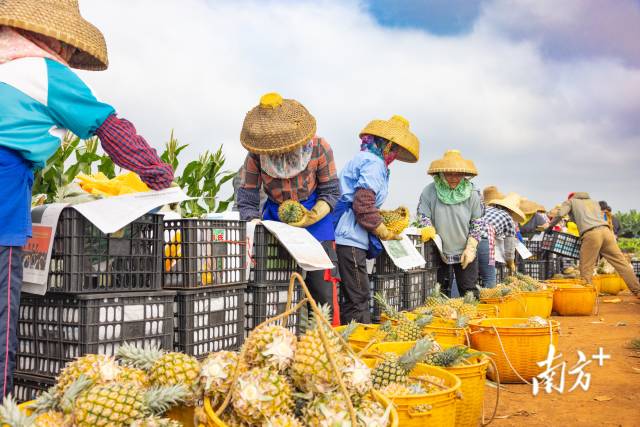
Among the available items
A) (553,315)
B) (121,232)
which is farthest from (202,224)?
(553,315)

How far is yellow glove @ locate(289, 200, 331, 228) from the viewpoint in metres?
4.46

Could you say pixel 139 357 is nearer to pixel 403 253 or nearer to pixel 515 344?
pixel 515 344

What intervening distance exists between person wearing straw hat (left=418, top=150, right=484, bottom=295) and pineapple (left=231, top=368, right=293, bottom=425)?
17.4 ft

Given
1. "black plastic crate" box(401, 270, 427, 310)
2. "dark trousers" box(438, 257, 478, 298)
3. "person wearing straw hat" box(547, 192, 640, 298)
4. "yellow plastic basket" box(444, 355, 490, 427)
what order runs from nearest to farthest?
"yellow plastic basket" box(444, 355, 490, 427) < "black plastic crate" box(401, 270, 427, 310) < "dark trousers" box(438, 257, 478, 298) < "person wearing straw hat" box(547, 192, 640, 298)

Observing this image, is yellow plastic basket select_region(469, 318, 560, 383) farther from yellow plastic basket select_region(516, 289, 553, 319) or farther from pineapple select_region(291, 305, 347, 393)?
yellow plastic basket select_region(516, 289, 553, 319)

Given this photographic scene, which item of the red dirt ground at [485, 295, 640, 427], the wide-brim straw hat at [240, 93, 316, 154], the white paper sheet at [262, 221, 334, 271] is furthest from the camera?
the wide-brim straw hat at [240, 93, 316, 154]

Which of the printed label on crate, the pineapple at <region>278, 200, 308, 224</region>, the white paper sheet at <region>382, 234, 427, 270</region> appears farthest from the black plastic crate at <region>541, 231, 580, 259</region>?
the printed label on crate

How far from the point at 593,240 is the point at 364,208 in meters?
7.52

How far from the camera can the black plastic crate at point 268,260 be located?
13.3 ft

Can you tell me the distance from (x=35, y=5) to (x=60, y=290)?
4.55 ft

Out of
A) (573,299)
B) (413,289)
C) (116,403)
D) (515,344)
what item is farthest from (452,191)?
(116,403)

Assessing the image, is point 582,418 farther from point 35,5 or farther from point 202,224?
point 35,5

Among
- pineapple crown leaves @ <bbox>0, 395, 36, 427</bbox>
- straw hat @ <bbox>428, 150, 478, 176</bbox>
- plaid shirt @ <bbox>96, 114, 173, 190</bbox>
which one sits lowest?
pineapple crown leaves @ <bbox>0, 395, 36, 427</bbox>

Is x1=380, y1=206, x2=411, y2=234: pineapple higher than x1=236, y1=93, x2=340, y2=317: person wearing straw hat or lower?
lower
